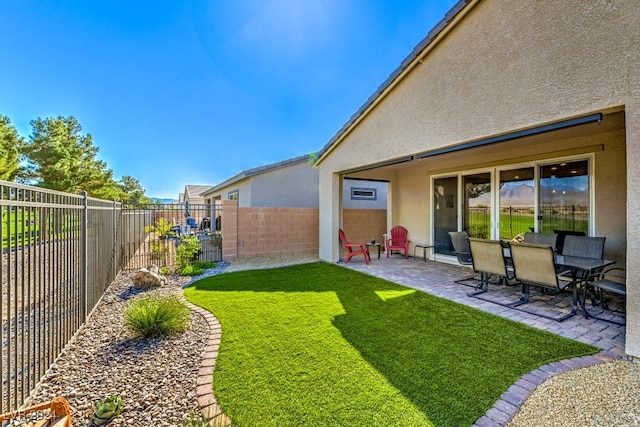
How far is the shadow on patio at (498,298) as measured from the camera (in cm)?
420

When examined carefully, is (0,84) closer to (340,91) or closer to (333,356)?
(340,91)

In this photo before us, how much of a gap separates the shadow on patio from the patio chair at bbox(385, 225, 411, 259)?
39.6 inches

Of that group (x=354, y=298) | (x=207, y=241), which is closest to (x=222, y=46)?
(x=207, y=241)

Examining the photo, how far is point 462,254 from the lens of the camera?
7.43 m

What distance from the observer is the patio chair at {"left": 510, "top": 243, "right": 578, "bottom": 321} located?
15.7 feet

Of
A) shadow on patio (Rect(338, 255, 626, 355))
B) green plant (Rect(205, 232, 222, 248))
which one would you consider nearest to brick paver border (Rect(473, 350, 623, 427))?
shadow on patio (Rect(338, 255, 626, 355))

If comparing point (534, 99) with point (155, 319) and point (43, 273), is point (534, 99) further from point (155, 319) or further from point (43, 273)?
point (43, 273)

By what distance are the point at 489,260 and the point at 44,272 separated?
7199 mm

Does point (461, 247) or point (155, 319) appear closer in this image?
point (155, 319)

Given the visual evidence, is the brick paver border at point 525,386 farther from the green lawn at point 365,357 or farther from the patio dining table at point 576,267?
the patio dining table at point 576,267

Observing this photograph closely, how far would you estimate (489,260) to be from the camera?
234 inches

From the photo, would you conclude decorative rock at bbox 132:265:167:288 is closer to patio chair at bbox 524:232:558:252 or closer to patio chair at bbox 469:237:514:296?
patio chair at bbox 469:237:514:296

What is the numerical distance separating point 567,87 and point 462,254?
4415 mm

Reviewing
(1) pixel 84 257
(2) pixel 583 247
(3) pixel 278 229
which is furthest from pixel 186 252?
(2) pixel 583 247
